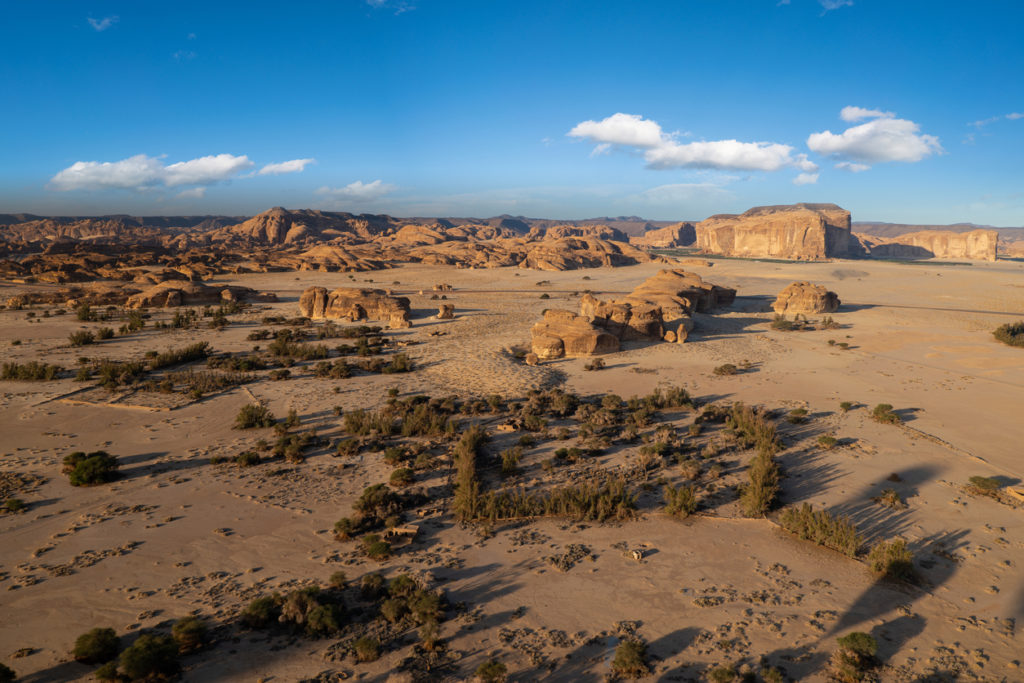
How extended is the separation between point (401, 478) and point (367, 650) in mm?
5740

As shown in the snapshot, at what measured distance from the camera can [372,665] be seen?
783 cm

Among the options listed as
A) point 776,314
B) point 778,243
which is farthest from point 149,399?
point 778,243

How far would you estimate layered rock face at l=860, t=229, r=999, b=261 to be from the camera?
12850 cm

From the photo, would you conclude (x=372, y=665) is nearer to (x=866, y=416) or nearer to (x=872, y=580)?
(x=872, y=580)

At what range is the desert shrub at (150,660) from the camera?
23.8 ft

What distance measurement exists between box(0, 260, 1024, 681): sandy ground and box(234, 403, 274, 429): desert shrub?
23.5 inches

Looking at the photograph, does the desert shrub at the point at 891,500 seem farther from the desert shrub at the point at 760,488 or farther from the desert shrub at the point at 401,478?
the desert shrub at the point at 401,478

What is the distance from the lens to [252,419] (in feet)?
56.9

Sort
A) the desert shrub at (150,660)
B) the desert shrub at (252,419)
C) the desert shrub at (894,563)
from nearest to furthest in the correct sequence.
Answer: the desert shrub at (150,660), the desert shrub at (894,563), the desert shrub at (252,419)

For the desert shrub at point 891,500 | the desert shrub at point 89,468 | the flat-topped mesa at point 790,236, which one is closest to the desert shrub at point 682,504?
the desert shrub at point 891,500

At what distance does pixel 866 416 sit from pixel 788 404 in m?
2.61

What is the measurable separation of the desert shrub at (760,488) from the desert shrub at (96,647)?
41.8 ft

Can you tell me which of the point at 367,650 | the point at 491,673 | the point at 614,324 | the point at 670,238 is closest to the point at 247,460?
the point at 367,650

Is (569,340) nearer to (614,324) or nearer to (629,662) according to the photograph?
(614,324)
